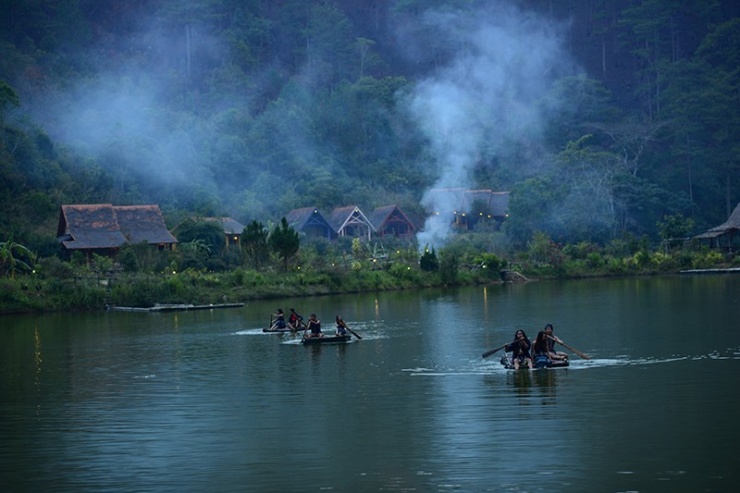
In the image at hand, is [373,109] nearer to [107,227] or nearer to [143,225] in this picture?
[143,225]

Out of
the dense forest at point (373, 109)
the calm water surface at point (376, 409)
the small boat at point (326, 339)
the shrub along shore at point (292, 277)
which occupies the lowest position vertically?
the calm water surface at point (376, 409)

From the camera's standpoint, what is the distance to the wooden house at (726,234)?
84756 millimetres

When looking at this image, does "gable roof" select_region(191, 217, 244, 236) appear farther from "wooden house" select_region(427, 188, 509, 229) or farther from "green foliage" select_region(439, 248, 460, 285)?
"wooden house" select_region(427, 188, 509, 229)

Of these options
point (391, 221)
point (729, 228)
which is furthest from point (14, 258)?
point (729, 228)

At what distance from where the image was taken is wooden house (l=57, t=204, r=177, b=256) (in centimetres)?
7362

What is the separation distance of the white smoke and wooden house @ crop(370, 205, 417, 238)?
69.1 inches

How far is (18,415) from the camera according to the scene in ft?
92.6

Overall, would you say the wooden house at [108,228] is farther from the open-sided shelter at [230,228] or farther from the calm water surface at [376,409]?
the calm water surface at [376,409]

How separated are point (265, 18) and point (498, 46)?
94.5 ft

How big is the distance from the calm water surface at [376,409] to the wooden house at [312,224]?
43081 mm

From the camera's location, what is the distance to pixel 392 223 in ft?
318

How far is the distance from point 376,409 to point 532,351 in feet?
23.0

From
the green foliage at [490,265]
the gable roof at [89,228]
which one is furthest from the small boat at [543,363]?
the gable roof at [89,228]

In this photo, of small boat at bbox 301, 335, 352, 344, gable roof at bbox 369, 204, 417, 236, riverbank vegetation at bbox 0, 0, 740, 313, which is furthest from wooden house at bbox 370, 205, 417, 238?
small boat at bbox 301, 335, 352, 344
